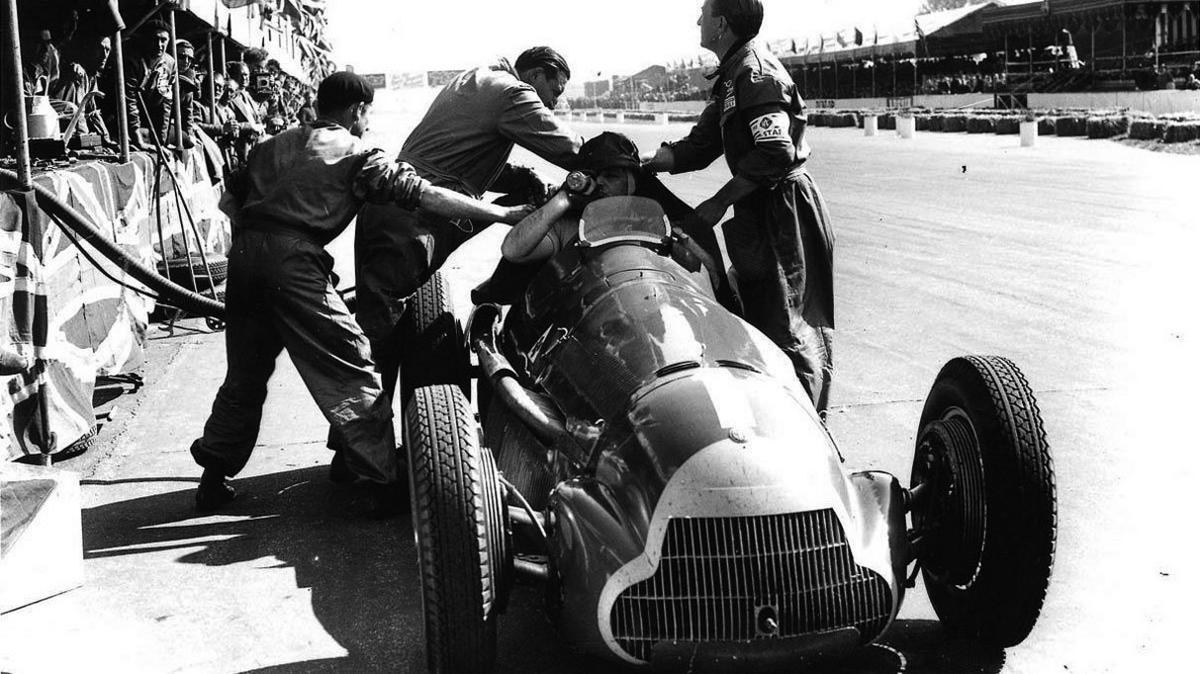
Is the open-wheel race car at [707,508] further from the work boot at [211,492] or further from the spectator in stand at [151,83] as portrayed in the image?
the spectator in stand at [151,83]

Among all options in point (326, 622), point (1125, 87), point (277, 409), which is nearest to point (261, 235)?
point (326, 622)

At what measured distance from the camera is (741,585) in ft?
10.8

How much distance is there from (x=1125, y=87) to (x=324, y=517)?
126 feet

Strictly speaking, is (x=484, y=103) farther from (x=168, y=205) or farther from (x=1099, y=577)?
(x=168, y=205)

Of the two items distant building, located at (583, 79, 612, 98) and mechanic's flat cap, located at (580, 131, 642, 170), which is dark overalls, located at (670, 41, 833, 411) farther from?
distant building, located at (583, 79, 612, 98)

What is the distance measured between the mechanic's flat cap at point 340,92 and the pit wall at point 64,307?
1669 mm

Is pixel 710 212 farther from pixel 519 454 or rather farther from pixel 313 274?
pixel 313 274

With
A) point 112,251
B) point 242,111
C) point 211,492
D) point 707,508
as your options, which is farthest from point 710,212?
point 242,111

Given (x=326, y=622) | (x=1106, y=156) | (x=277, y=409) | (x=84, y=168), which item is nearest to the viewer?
(x=326, y=622)

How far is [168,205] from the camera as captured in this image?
448 inches

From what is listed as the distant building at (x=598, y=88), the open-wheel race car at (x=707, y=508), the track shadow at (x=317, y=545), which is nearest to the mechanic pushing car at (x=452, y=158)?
the track shadow at (x=317, y=545)

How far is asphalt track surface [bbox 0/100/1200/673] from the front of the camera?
13.5ft

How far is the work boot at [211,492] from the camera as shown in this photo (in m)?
5.71

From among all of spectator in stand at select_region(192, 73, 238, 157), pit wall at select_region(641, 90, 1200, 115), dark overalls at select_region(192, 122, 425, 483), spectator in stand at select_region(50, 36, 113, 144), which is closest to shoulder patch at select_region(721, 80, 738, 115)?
dark overalls at select_region(192, 122, 425, 483)
